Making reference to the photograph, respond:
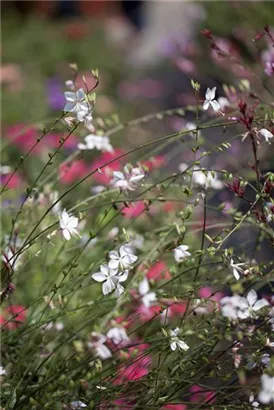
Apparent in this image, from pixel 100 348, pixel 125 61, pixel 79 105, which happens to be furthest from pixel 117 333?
pixel 125 61

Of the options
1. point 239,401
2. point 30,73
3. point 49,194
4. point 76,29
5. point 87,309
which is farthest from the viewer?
point 76,29

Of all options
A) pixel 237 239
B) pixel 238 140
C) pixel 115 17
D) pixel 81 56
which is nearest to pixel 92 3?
pixel 115 17

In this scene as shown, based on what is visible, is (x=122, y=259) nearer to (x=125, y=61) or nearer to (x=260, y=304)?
(x=260, y=304)

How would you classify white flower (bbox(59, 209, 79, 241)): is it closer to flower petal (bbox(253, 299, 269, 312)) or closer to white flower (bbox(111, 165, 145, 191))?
white flower (bbox(111, 165, 145, 191))

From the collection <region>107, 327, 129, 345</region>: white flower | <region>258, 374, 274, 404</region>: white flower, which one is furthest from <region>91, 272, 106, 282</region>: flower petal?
<region>258, 374, 274, 404</region>: white flower

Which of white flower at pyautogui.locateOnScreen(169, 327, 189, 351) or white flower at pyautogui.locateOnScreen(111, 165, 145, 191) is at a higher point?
white flower at pyautogui.locateOnScreen(111, 165, 145, 191)

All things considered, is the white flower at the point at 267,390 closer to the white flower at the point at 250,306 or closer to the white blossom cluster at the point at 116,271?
the white flower at the point at 250,306

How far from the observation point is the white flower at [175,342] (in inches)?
56.4

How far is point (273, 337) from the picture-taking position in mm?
1483

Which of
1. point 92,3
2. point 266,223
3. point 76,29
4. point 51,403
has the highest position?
point 266,223

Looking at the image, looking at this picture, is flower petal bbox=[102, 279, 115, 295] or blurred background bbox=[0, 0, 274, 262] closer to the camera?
flower petal bbox=[102, 279, 115, 295]

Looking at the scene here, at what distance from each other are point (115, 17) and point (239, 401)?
909 cm

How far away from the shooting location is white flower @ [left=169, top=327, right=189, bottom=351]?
1.43 metres

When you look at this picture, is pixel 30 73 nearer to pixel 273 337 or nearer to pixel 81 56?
pixel 81 56
